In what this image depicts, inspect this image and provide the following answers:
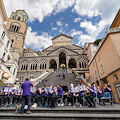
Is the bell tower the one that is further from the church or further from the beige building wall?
the beige building wall

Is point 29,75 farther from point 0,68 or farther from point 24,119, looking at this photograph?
point 24,119

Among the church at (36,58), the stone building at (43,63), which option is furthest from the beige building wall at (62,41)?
the stone building at (43,63)

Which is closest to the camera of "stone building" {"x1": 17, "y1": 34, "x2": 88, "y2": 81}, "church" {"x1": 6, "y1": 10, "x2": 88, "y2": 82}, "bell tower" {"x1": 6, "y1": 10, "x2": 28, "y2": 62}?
"stone building" {"x1": 17, "y1": 34, "x2": 88, "y2": 81}

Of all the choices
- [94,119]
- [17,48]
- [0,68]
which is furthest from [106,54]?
[17,48]

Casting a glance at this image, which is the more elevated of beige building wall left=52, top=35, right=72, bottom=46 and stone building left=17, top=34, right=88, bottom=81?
beige building wall left=52, top=35, right=72, bottom=46

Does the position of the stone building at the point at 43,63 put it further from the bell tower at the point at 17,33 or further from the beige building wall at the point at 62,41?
the beige building wall at the point at 62,41

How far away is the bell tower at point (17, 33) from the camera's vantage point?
27.7 meters

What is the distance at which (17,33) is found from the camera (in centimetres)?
3066

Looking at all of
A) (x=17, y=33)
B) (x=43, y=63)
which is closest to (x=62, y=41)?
(x=43, y=63)

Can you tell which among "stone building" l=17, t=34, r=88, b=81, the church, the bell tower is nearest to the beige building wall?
the church

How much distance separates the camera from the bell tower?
2765 centimetres

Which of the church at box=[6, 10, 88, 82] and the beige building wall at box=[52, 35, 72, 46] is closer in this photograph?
the church at box=[6, 10, 88, 82]

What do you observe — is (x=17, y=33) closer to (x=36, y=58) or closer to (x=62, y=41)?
(x=36, y=58)

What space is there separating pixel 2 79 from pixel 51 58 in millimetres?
15904
